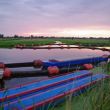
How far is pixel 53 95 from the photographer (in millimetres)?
8539

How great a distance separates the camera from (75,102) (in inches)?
292

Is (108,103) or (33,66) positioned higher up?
(108,103)

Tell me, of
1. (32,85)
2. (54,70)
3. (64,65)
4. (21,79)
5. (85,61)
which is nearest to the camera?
(32,85)

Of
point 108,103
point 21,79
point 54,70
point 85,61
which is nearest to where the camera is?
point 108,103

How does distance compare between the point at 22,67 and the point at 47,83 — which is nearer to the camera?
the point at 47,83

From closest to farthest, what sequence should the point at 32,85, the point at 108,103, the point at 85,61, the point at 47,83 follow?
the point at 108,103
the point at 32,85
the point at 47,83
the point at 85,61

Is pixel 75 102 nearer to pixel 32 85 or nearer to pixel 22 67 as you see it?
pixel 32 85

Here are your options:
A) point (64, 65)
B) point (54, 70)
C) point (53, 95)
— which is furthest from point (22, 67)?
point (53, 95)

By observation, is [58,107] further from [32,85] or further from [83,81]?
[83,81]

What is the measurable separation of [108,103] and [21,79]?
10.9 m

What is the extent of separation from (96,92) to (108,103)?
353mm

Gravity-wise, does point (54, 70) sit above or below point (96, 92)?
below

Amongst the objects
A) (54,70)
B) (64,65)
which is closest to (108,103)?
(54,70)

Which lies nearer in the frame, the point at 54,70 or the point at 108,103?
the point at 108,103
